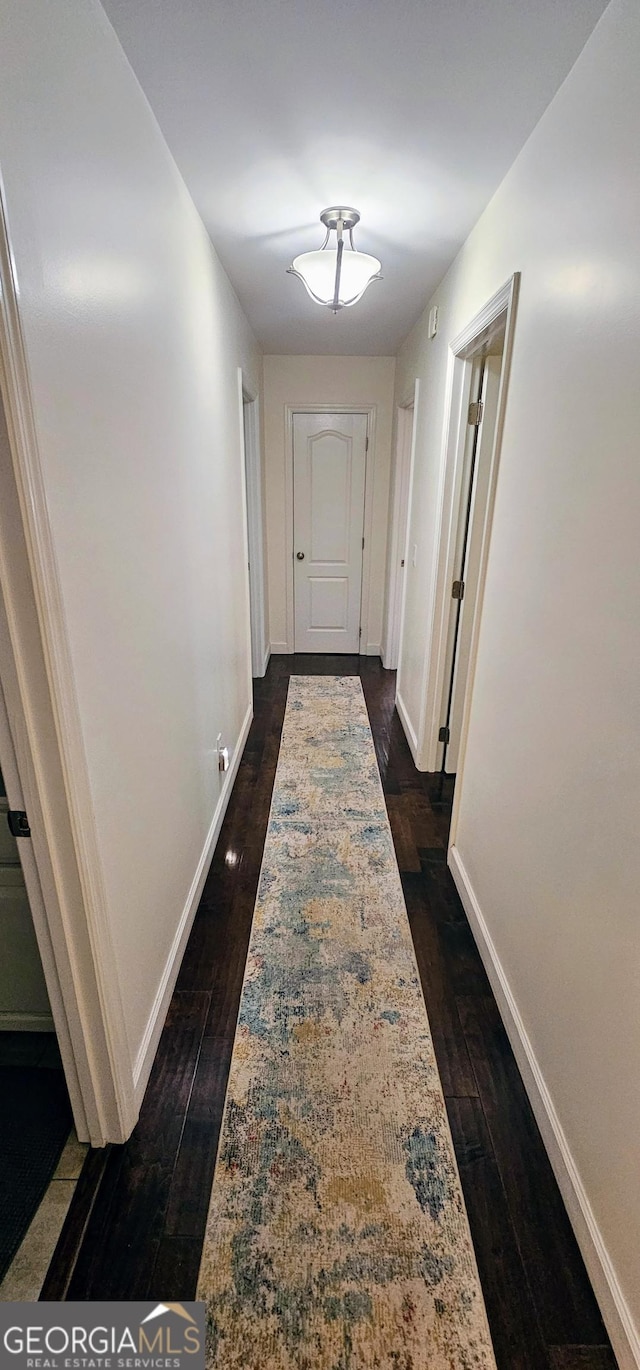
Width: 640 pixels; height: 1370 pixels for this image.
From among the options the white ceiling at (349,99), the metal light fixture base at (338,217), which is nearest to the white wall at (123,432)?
the white ceiling at (349,99)

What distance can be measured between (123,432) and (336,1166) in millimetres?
1726

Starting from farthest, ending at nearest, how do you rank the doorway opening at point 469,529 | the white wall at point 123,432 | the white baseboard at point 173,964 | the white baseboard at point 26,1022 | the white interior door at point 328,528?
the white interior door at point 328,528 → the doorway opening at point 469,529 → the white baseboard at point 26,1022 → the white baseboard at point 173,964 → the white wall at point 123,432

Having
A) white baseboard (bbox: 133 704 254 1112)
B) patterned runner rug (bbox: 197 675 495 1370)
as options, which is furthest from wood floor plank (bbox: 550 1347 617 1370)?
white baseboard (bbox: 133 704 254 1112)

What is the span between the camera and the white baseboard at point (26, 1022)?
5.14 feet

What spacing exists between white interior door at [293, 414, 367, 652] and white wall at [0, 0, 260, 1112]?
7.56ft

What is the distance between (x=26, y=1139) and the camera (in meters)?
1.35

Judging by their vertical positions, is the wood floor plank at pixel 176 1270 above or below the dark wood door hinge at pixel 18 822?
below

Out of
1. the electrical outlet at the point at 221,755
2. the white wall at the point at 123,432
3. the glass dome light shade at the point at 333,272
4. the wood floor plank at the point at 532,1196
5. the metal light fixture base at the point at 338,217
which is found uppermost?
the metal light fixture base at the point at 338,217

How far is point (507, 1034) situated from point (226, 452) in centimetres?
250

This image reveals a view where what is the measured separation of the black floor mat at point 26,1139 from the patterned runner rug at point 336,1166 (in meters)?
0.38

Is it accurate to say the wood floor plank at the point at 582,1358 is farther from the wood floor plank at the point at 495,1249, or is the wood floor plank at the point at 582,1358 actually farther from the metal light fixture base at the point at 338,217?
the metal light fixture base at the point at 338,217

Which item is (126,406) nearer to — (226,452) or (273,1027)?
(226,452)

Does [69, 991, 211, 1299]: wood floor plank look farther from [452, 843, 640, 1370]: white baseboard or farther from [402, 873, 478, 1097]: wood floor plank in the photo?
[452, 843, 640, 1370]: white baseboard

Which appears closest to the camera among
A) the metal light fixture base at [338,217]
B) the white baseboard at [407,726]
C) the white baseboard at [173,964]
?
the white baseboard at [173,964]
